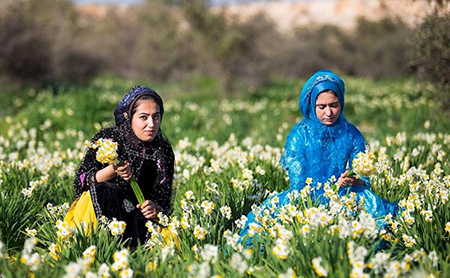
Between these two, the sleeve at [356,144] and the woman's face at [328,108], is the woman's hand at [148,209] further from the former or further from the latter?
the sleeve at [356,144]

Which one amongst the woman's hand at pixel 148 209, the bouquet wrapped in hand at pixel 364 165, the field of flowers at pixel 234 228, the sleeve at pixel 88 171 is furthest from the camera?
the sleeve at pixel 88 171

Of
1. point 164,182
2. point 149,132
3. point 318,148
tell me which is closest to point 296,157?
point 318,148

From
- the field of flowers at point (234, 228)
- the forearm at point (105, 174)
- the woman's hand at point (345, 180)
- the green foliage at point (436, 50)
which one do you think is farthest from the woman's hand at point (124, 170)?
the green foliage at point (436, 50)

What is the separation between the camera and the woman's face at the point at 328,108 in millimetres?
3557

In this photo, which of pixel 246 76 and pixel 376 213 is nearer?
pixel 376 213

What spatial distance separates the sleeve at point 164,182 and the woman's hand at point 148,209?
17cm

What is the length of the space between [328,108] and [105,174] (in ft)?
5.29

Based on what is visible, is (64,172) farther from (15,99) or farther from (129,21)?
(129,21)

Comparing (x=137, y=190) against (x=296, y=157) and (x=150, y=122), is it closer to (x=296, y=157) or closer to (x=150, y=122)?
(x=150, y=122)

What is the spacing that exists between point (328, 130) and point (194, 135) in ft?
12.1

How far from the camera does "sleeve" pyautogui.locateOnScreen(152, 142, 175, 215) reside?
3.56 metres

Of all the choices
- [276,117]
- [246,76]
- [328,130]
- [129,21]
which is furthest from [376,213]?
[129,21]

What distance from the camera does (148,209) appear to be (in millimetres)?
3342

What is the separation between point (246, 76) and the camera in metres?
19.9
